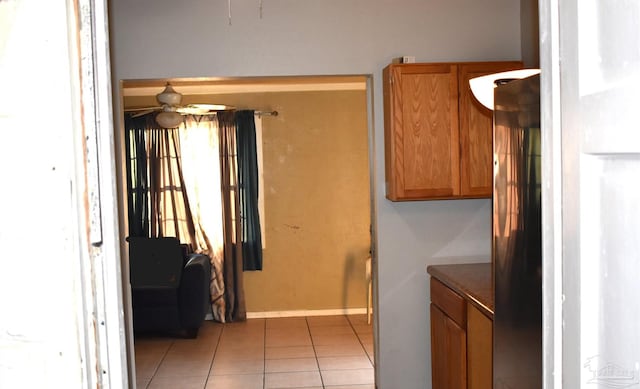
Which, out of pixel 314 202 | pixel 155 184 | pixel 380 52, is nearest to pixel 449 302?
pixel 380 52

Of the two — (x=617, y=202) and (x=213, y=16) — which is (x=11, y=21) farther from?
(x=213, y=16)

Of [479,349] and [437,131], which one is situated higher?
[437,131]

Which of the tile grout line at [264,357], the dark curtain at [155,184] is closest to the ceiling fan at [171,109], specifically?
the dark curtain at [155,184]

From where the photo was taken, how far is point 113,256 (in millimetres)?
1179

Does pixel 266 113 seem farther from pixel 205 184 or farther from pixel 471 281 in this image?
pixel 471 281

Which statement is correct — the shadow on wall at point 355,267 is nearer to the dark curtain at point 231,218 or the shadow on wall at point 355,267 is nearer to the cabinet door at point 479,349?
the dark curtain at point 231,218

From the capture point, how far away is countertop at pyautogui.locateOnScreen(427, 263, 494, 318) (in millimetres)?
2990

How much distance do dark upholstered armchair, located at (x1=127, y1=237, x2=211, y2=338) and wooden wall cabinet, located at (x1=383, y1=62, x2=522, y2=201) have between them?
3.15 m

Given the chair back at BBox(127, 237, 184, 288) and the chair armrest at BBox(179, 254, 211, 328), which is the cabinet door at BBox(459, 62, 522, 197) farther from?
the chair back at BBox(127, 237, 184, 288)

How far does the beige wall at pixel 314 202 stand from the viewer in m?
7.20

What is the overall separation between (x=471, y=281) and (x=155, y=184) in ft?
14.6

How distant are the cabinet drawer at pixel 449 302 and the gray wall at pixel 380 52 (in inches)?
7.6

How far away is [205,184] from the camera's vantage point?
7145mm

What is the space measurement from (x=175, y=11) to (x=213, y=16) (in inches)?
8.2
